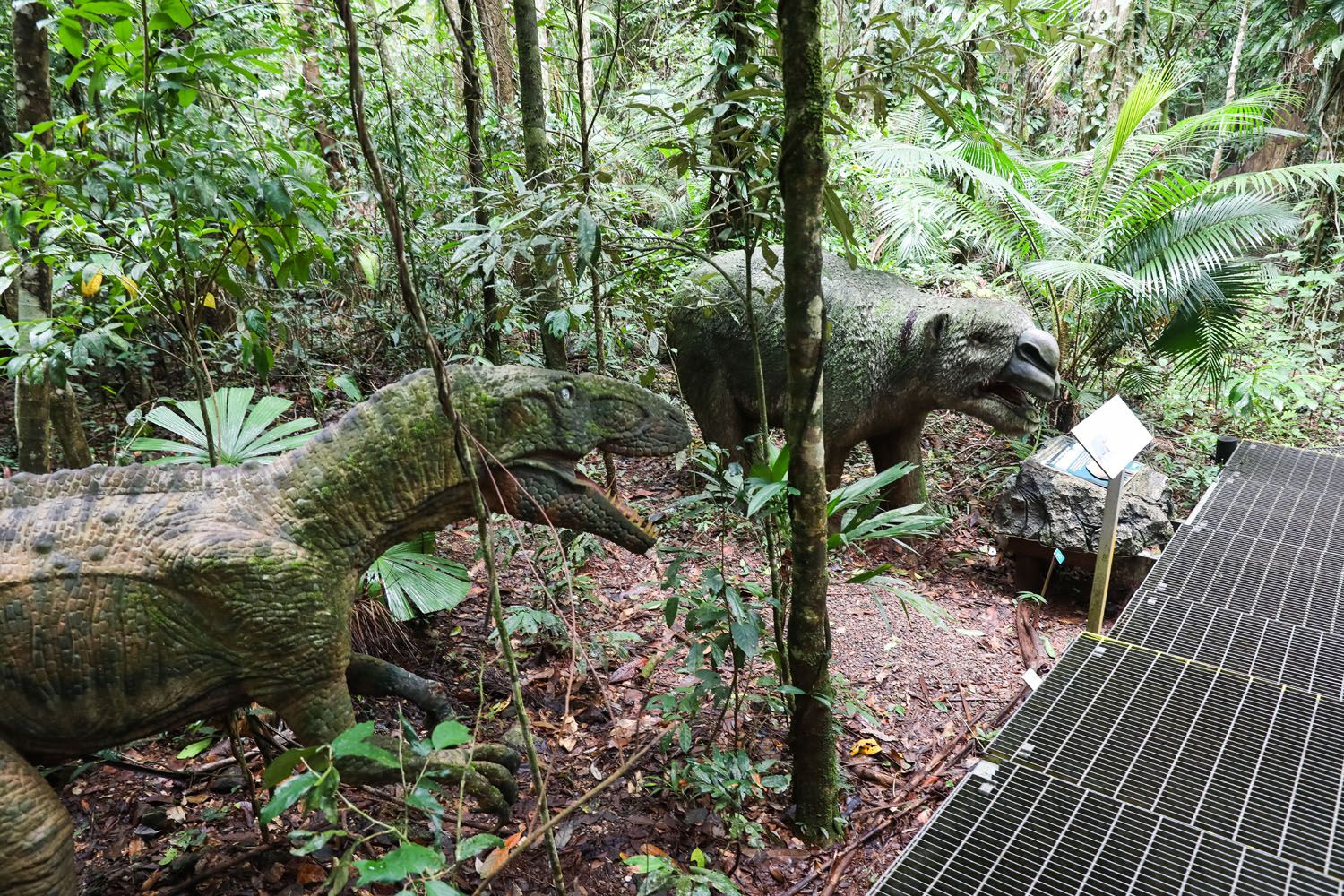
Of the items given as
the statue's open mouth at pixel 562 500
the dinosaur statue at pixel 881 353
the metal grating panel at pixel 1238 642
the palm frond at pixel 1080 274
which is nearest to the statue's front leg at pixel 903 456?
the dinosaur statue at pixel 881 353

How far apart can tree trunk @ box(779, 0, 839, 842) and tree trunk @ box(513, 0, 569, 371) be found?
A: 1.51 meters

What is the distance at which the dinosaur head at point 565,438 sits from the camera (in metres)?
2.37

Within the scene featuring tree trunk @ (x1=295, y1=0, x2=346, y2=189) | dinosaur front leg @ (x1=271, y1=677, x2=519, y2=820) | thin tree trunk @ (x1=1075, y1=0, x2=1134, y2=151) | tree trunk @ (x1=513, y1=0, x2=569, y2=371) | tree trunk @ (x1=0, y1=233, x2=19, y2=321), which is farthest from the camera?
thin tree trunk @ (x1=1075, y1=0, x2=1134, y2=151)

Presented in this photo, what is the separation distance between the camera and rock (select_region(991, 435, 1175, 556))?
4852 mm

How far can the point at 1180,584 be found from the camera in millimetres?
4426

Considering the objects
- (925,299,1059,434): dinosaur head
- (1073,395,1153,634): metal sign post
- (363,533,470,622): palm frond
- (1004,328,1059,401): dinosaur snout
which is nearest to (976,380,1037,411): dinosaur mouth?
(925,299,1059,434): dinosaur head

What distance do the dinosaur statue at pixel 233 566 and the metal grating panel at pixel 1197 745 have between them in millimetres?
2045

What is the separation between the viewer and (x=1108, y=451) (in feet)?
12.1

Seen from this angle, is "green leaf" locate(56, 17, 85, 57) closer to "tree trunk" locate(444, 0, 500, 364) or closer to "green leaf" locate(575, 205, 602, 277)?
"green leaf" locate(575, 205, 602, 277)

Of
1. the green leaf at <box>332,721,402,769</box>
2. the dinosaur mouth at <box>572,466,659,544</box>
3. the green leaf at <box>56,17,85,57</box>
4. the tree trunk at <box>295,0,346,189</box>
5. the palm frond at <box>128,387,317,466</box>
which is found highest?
the tree trunk at <box>295,0,346,189</box>

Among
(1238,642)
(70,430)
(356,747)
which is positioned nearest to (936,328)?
(1238,642)

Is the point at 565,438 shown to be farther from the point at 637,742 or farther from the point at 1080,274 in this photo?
the point at 1080,274

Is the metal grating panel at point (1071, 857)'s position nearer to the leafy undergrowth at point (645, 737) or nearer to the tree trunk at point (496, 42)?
the leafy undergrowth at point (645, 737)

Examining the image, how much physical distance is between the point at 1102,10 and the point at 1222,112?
9.86ft
